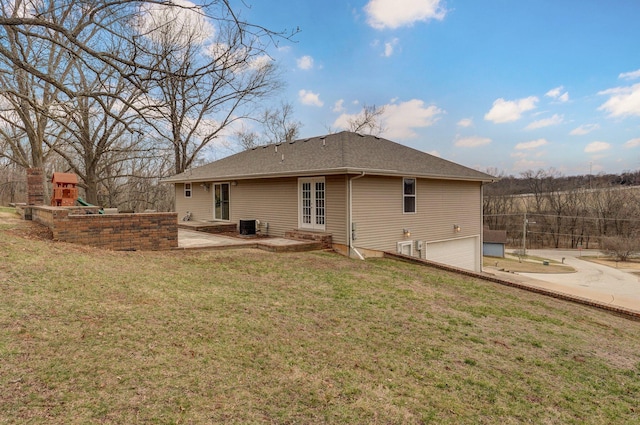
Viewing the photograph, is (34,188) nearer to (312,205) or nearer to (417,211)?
(312,205)

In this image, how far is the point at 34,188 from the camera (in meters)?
12.2

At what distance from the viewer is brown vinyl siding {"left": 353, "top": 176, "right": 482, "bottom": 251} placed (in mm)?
11141

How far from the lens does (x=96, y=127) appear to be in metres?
21.4

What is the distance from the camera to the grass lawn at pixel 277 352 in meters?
2.75

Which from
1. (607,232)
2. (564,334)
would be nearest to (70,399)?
(564,334)

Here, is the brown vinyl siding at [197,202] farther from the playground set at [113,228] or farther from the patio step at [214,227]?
the playground set at [113,228]

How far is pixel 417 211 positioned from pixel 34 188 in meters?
13.1

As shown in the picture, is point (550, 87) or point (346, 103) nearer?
point (550, 87)

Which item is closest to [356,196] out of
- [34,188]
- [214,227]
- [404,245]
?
[404,245]

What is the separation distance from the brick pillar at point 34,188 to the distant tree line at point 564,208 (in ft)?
168

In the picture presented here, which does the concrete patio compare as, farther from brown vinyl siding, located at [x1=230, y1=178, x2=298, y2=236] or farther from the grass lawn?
the grass lawn

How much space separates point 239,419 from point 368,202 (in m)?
9.09

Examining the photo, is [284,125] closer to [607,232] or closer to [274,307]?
[274,307]

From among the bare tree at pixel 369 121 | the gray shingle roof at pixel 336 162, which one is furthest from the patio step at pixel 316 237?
the bare tree at pixel 369 121
